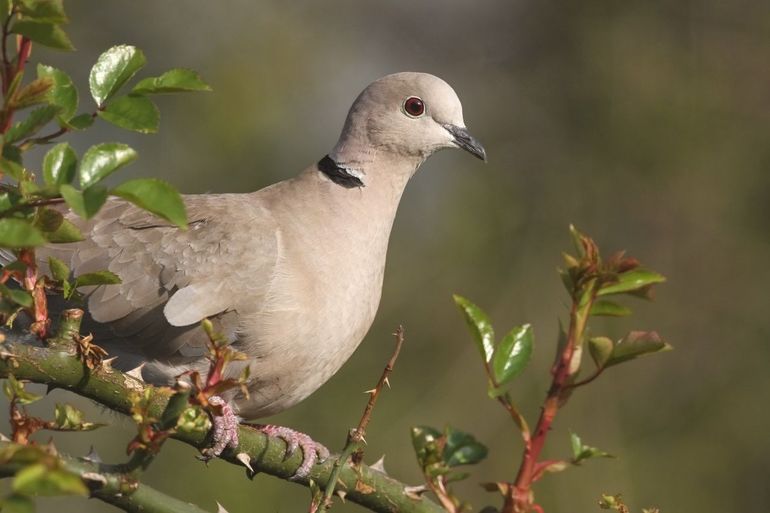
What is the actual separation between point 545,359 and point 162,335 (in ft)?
11.7

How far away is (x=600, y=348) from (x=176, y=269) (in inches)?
79.1

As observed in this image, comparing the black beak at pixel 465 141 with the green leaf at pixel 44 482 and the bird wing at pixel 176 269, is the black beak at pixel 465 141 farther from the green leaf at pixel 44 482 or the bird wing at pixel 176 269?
the green leaf at pixel 44 482

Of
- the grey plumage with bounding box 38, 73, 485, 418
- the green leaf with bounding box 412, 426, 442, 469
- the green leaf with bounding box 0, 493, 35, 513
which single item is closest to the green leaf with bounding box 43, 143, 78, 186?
the green leaf with bounding box 0, 493, 35, 513

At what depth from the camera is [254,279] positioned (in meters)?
3.34

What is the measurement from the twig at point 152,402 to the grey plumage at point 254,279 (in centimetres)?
77

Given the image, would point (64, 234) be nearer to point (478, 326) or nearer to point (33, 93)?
point (33, 93)

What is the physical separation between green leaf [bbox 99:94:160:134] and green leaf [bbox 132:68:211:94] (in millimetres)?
18

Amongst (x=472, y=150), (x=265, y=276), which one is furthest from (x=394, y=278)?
(x=265, y=276)

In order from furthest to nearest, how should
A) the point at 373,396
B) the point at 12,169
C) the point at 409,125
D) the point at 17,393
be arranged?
the point at 409,125 < the point at 373,396 < the point at 17,393 < the point at 12,169

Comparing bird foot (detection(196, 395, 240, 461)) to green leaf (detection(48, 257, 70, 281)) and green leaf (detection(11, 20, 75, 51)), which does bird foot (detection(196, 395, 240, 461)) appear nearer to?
green leaf (detection(48, 257, 70, 281))

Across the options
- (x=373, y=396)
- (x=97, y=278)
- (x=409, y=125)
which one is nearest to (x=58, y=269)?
(x=97, y=278)

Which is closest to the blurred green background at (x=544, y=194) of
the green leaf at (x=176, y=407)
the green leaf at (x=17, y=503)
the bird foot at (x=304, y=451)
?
the bird foot at (x=304, y=451)

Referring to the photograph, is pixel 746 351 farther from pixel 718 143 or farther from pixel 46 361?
pixel 46 361

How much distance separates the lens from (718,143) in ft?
23.2
